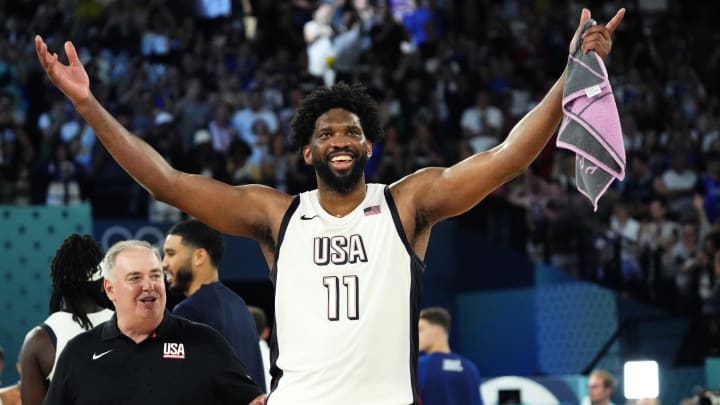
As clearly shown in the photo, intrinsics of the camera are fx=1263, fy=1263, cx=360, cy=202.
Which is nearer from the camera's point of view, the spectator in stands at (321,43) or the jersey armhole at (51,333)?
the jersey armhole at (51,333)

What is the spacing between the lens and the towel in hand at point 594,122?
401 cm

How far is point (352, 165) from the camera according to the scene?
14.0ft

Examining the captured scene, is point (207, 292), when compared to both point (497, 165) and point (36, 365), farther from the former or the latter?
point (497, 165)

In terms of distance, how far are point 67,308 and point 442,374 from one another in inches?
125

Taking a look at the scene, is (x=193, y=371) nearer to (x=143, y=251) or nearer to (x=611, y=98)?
(x=143, y=251)

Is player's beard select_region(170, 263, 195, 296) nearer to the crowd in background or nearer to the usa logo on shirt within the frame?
the usa logo on shirt

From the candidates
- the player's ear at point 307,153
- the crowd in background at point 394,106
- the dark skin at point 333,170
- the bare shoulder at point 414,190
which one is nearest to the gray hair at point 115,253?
the dark skin at point 333,170

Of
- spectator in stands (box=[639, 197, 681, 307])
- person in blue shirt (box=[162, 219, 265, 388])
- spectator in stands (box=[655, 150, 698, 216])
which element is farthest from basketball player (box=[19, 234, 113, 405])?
spectator in stands (box=[655, 150, 698, 216])

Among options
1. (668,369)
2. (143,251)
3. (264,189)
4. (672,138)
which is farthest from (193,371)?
(672,138)

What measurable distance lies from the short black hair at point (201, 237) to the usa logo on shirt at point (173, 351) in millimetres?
1315

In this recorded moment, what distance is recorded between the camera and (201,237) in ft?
19.9

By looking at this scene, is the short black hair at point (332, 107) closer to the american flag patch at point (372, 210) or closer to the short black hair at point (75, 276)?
the american flag patch at point (372, 210)

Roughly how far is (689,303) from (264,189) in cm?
1026

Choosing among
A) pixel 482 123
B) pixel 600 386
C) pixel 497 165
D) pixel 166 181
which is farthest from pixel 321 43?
pixel 497 165
